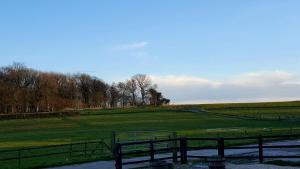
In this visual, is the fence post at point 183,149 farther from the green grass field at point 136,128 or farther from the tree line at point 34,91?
the tree line at point 34,91

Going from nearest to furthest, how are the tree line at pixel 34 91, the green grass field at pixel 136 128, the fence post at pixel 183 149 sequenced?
the fence post at pixel 183 149 < the green grass field at pixel 136 128 < the tree line at pixel 34 91

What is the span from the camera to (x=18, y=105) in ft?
541

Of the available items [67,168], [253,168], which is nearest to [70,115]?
[67,168]

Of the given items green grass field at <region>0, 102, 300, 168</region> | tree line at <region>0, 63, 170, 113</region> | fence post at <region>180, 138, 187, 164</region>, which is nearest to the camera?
fence post at <region>180, 138, 187, 164</region>

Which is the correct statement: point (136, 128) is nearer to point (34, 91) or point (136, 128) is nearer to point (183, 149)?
point (183, 149)

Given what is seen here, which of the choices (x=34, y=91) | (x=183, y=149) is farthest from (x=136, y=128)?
(x=34, y=91)

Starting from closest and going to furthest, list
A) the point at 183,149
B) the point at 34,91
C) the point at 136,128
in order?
the point at 183,149 < the point at 136,128 < the point at 34,91

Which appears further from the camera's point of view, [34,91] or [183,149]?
[34,91]

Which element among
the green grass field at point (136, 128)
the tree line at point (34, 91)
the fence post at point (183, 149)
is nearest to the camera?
the fence post at point (183, 149)

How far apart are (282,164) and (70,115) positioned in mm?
123205

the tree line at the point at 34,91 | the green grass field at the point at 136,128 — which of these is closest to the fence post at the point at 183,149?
the green grass field at the point at 136,128

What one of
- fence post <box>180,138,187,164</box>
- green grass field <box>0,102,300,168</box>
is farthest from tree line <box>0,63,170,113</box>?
fence post <box>180,138,187,164</box>

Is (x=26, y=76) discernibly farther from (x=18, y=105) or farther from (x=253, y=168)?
(x=253, y=168)

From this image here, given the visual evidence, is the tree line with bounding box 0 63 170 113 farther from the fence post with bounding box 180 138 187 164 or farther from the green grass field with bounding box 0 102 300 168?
the fence post with bounding box 180 138 187 164
